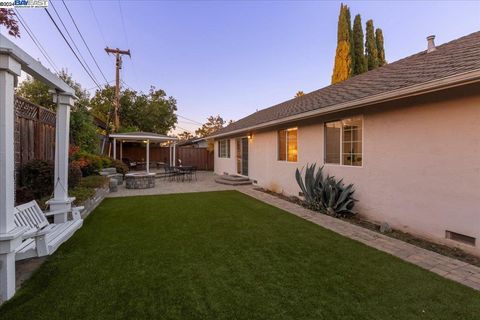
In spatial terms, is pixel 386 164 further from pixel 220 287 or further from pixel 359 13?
pixel 359 13

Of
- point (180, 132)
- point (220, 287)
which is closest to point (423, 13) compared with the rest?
point (220, 287)

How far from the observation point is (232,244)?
12.8 ft

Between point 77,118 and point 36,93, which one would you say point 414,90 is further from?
point 36,93

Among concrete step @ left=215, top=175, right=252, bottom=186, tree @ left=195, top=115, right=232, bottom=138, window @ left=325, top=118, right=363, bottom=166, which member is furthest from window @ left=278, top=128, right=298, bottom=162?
tree @ left=195, top=115, right=232, bottom=138

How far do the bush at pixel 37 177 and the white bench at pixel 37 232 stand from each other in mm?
2038

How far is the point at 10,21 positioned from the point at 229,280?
918 centimetres

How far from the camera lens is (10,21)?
6531 millimetres

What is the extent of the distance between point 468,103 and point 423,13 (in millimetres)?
9071

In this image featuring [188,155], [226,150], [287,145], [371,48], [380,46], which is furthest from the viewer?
[188,155]

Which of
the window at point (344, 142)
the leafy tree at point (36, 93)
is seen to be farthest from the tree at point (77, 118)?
the window at point (344, 142)

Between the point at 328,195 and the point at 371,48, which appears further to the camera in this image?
the point at 371,48

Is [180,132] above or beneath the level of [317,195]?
above

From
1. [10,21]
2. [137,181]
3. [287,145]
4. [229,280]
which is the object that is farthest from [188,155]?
[229,280]

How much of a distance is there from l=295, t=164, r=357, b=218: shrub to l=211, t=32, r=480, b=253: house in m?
0.22
